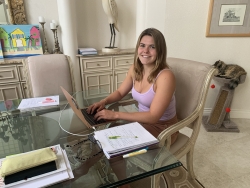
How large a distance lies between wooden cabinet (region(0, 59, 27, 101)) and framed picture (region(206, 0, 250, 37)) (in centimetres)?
244

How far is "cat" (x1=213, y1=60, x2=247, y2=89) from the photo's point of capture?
2250mm

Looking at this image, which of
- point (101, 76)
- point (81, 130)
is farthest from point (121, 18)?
point (81, 130)

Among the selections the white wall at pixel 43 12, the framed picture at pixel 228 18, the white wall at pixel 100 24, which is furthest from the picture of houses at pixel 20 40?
the framed picture at pixel 228 18

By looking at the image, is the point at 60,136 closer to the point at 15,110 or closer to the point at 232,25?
the point at 15,110

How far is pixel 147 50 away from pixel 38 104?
0.90m

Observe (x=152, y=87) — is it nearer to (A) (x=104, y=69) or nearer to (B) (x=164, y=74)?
(B) (x=164, y=74)

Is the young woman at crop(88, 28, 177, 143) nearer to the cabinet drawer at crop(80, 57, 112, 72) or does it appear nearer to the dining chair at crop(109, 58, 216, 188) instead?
the dining chair at crop(109, 58, 216, 188)

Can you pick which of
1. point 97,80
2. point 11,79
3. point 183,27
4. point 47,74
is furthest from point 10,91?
point 183,27

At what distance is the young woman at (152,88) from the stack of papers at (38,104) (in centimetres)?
35

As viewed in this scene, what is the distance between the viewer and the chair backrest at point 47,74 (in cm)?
165

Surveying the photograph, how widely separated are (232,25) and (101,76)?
1.85 m

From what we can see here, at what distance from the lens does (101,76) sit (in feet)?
9.07

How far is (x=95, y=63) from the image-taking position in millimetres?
2666

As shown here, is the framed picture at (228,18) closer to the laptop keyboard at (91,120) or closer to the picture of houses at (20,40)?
the laptop keyboard at (91,120)
